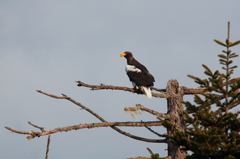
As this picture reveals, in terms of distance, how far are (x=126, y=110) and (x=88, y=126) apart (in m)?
0.94

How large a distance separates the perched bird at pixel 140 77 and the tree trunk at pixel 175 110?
141 centimetres

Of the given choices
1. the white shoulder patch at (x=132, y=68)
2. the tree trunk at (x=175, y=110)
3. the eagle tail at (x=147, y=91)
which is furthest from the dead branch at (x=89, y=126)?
the white shoulder patch at (x=132, y=68)

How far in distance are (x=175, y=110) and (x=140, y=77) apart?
349 cm

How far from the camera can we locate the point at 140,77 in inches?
656

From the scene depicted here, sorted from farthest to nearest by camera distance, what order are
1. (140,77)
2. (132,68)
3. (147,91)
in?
(132,68), (140,77), (147,91)

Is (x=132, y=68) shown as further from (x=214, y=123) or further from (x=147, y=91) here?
(x=214, y=123)

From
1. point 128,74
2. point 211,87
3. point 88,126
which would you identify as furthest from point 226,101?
point 128,74

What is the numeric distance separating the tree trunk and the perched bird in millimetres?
1409

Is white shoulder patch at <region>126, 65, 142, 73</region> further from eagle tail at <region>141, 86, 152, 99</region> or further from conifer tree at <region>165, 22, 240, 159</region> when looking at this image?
conifer tree at <region>165, 22, 240, 159</region>

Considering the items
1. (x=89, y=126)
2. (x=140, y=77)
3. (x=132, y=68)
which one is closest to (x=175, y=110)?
(x=89, y=126)

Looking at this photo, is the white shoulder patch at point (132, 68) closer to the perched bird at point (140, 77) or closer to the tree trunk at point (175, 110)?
the perched bird at point (140, 77)

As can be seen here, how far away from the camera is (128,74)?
17703 mm

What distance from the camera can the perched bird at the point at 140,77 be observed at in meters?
15.8

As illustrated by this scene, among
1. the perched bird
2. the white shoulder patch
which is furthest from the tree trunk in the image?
the white shoulder patch
